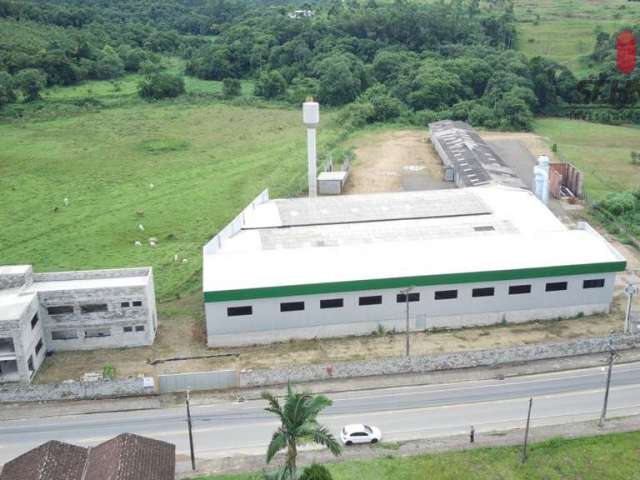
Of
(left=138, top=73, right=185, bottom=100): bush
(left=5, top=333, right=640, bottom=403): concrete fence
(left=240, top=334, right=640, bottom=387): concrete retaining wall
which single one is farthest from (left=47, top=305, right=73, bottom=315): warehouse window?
(left=138, top=73, right=185, bottom=100): bush

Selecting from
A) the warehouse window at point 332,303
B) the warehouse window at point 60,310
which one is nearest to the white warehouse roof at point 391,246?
the warehouse window at point 332,303

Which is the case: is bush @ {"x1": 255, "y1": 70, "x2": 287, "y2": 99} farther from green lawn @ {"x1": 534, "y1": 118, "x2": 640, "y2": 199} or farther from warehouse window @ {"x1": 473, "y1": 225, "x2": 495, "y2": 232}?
warehouse window @ {"x1": 473, "y1": 225, "x2": 495, "y2": 232}

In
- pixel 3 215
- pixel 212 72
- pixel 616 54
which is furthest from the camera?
pixel 212 72

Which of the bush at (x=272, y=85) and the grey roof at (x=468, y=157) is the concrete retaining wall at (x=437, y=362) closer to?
the grey roof at (x=468, y=157)

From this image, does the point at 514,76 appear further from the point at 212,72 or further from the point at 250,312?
the point at 250,312

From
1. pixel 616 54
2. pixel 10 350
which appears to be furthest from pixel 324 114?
pixel 10 350

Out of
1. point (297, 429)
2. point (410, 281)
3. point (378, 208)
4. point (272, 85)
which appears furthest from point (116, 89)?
point (297, 429)
